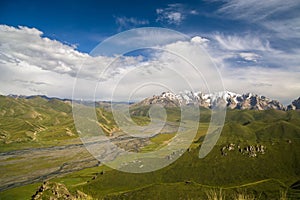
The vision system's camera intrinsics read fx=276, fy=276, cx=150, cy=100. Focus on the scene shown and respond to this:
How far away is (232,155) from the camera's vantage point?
135625mm

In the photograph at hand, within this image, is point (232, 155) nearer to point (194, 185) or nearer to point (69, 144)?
point (194, 185)

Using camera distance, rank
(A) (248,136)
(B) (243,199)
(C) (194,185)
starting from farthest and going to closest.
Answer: (A) (248,136) < (C) (194,185) < (B) (243,199)

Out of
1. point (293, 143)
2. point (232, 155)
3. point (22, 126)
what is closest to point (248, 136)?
point (293, 143)

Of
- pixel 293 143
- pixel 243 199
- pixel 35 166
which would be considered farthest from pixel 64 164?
pixel 243 199

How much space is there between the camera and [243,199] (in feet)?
19.6

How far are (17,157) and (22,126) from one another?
75.3 m

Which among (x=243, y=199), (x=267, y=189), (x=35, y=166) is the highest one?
(x=243, y=199)

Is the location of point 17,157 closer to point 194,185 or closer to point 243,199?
point 194,185

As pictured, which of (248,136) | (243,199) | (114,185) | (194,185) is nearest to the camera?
(243,199)

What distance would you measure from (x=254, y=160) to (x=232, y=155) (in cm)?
1026

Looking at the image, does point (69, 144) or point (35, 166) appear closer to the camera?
point (35, 166)

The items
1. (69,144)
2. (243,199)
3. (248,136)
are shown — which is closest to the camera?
(243,199)

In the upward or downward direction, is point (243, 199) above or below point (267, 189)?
above

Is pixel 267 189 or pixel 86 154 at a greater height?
pixel 86 154
